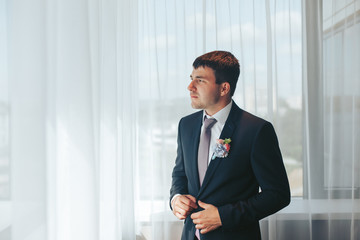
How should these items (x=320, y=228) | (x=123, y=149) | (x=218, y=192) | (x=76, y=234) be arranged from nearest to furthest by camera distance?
(x=76, y=234), (x=218, y=192), (x=123, y=149), (x=320, y=228)

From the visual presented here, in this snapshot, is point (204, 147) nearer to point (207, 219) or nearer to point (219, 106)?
point (219, 106)

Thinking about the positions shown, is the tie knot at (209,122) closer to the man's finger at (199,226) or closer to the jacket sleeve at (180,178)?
the jacket sleeve at (180,178)

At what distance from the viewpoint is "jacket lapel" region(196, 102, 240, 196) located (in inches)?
43.4

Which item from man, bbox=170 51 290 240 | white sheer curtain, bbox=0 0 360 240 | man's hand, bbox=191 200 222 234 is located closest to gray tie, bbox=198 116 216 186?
man, bbox=170 51 290 240

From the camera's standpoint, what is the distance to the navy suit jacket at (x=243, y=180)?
3.51 feet

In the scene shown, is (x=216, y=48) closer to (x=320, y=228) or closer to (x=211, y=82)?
(x=211, y=82)

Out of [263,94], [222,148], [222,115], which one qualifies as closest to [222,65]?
[222,115]

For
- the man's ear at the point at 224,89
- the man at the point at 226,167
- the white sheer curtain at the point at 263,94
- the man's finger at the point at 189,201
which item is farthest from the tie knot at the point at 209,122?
the white sheer curtain at the point at 263,94

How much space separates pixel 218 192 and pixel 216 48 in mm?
929

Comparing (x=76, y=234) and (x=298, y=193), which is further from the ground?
(x=76, y=234)

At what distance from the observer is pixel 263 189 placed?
1.08 meters

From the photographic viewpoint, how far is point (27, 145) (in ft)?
1.57

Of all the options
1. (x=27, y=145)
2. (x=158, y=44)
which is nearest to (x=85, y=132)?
(x=27, y=145)

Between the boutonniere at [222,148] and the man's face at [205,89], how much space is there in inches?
5.8
